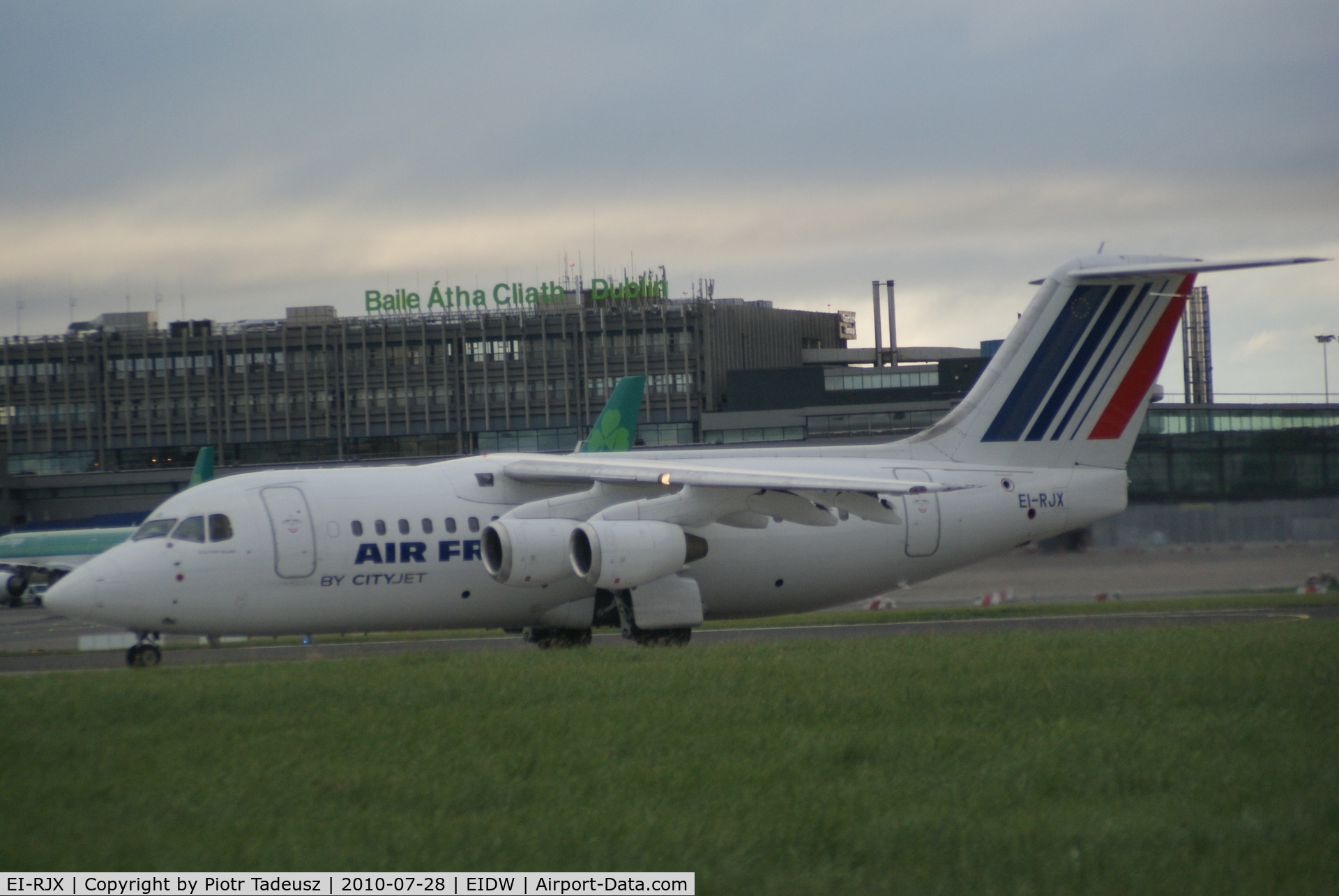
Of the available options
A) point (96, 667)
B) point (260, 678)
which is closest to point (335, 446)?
point (96, 667)

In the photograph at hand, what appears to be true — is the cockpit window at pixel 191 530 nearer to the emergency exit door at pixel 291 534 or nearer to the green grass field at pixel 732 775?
the emergency exit door at pixel 291 534

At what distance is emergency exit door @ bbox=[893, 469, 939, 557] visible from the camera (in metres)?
22.3

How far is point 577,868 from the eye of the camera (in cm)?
617

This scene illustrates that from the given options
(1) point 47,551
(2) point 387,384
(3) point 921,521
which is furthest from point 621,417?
(2) point 387,384

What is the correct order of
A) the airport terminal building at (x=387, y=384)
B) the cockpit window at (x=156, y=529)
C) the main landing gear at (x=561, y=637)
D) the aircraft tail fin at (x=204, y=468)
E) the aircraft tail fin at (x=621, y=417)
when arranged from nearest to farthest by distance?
the cockpit window at (x=156, y=529)
the main landing gear at (x=561, y=637)
the aircraft tail fin at (x=204, y=468)
the aircraft tail fin at (x=621, y=417)
the airport terminal building at (x=387, y=384)

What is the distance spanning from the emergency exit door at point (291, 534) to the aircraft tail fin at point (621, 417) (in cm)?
1737

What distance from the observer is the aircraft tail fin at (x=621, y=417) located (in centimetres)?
3719

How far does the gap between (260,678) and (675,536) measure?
8.12 meters

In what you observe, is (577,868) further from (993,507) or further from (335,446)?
(335,446)

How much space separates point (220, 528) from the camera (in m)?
19.4

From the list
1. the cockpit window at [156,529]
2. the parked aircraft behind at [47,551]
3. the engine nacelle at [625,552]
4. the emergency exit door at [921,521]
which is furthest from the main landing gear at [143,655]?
the parked aircraft behind at [47,551]

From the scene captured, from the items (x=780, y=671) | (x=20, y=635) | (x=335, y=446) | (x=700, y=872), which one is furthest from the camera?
(x=335, y=446)

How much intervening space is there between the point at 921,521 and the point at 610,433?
1669cm

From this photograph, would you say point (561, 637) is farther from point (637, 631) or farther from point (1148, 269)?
point (1148, 269)
